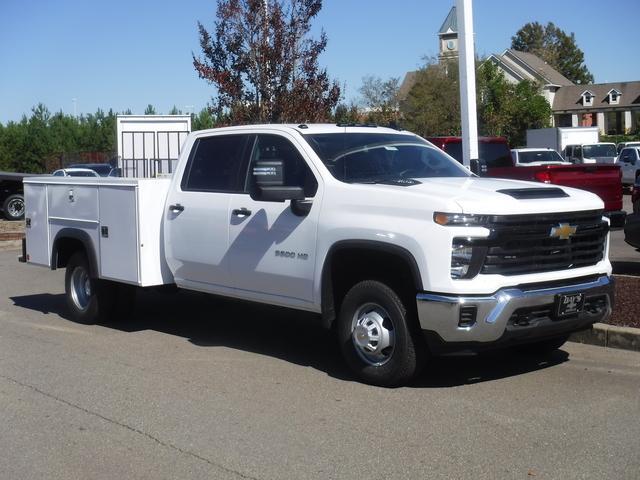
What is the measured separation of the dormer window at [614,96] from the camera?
76.3 m

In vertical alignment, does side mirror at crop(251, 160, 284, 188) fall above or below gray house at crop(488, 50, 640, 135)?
below

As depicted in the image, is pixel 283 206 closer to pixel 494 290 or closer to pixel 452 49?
pixel 494 290

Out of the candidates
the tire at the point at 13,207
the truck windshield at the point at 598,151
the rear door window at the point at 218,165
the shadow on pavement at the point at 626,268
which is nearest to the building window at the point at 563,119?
the truck windshield at the point at 598,151

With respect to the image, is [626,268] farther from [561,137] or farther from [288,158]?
[561,137]

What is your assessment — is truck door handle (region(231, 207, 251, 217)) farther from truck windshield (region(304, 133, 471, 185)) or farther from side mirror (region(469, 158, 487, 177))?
side mirror (region(469, 158, 487, 177))

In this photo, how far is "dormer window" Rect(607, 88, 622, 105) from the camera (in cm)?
7631

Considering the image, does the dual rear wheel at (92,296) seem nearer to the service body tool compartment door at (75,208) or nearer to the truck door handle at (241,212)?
the service body tool compartment door at (75,208)

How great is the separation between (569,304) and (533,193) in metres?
0.88

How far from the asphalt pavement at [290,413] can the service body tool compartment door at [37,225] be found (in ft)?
4.48

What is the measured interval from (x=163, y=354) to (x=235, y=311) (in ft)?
7.48

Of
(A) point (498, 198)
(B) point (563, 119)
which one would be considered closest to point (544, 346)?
(A) point (498, 198)

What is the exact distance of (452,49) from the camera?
52.8m

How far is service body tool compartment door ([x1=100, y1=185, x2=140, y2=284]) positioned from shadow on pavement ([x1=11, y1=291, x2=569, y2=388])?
2.72 ft

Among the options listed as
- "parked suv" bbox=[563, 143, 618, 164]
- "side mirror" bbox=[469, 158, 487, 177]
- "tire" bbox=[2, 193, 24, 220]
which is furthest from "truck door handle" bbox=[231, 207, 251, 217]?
"parked suv" bbox=[563, 143, 618, 164]
